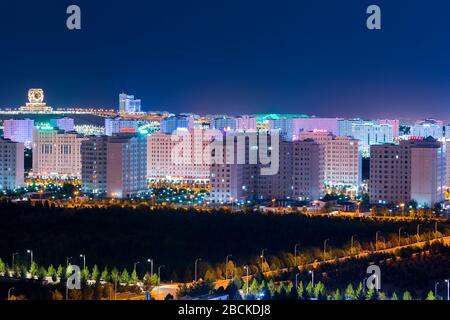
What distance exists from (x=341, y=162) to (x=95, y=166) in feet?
13.9

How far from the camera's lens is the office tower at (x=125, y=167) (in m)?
15.3

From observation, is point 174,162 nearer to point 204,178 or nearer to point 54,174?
point 204,178

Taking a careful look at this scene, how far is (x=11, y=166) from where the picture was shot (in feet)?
54.9

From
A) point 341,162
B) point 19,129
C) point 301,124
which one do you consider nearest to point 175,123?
point 301,124

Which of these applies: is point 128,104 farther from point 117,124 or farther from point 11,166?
point 11,166

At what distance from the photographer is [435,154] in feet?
47.7

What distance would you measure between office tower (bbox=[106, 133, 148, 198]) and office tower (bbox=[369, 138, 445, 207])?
3512 millimetres

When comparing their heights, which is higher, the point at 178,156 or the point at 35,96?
the point at 35,96

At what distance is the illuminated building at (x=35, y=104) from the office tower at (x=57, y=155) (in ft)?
30.4

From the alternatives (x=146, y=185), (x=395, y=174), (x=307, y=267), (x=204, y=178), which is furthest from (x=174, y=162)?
(x=307, y=267)

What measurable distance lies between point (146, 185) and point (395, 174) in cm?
387

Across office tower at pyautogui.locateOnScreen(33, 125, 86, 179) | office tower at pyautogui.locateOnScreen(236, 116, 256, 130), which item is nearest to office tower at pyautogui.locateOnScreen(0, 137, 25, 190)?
office tower at pyautogui.locateOnScreen(33, 125, 86, 179)

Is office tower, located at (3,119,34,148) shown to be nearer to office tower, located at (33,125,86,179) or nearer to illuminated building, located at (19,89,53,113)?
illuminated building, located at (19,89,53,113)

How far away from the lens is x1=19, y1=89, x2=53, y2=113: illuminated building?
29.6 m
